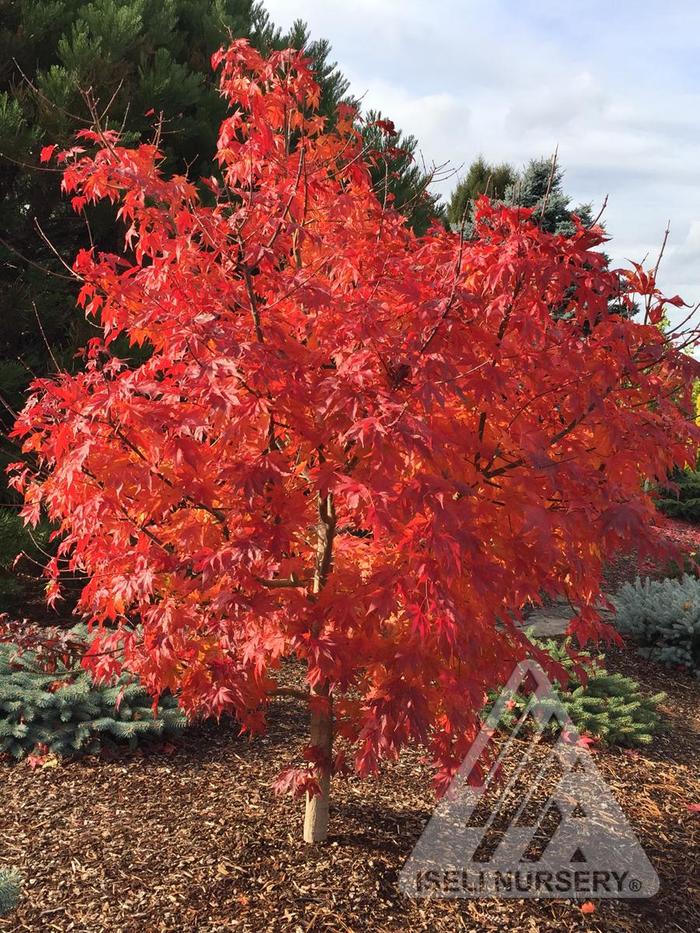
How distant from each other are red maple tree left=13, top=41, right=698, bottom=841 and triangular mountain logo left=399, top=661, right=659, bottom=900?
705mm

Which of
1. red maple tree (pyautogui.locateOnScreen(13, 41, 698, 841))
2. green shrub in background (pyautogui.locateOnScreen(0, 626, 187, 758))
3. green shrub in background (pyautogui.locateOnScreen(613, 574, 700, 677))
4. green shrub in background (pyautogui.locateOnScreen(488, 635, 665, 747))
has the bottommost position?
green shrub in background (pyautogui.locateOnScreen(0, 626, 187, 758))

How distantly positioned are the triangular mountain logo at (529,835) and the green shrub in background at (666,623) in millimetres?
2595

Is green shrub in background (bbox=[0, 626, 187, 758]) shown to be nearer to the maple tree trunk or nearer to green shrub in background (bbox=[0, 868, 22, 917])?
the maple tree trunk

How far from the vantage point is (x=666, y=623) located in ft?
25.8

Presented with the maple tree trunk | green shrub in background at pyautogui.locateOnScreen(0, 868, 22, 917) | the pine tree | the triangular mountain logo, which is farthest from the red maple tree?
the pine tree

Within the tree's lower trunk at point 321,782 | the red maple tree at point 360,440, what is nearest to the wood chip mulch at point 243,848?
the tree's lower trunk at point 321,782

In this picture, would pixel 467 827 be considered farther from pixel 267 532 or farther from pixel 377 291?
pixel 377 291

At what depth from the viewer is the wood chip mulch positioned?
3652 mm

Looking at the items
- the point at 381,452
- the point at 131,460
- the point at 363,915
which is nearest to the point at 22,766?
the point at 363,915

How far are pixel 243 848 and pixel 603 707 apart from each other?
3.16 m

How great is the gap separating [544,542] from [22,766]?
4.10 meters

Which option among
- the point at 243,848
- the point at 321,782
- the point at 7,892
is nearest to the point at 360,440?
the point at 7,892

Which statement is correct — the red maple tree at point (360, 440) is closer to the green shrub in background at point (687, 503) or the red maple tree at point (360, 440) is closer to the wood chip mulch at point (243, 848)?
the wood chip mulch at point (243, 848)

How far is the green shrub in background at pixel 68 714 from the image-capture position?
516cm
